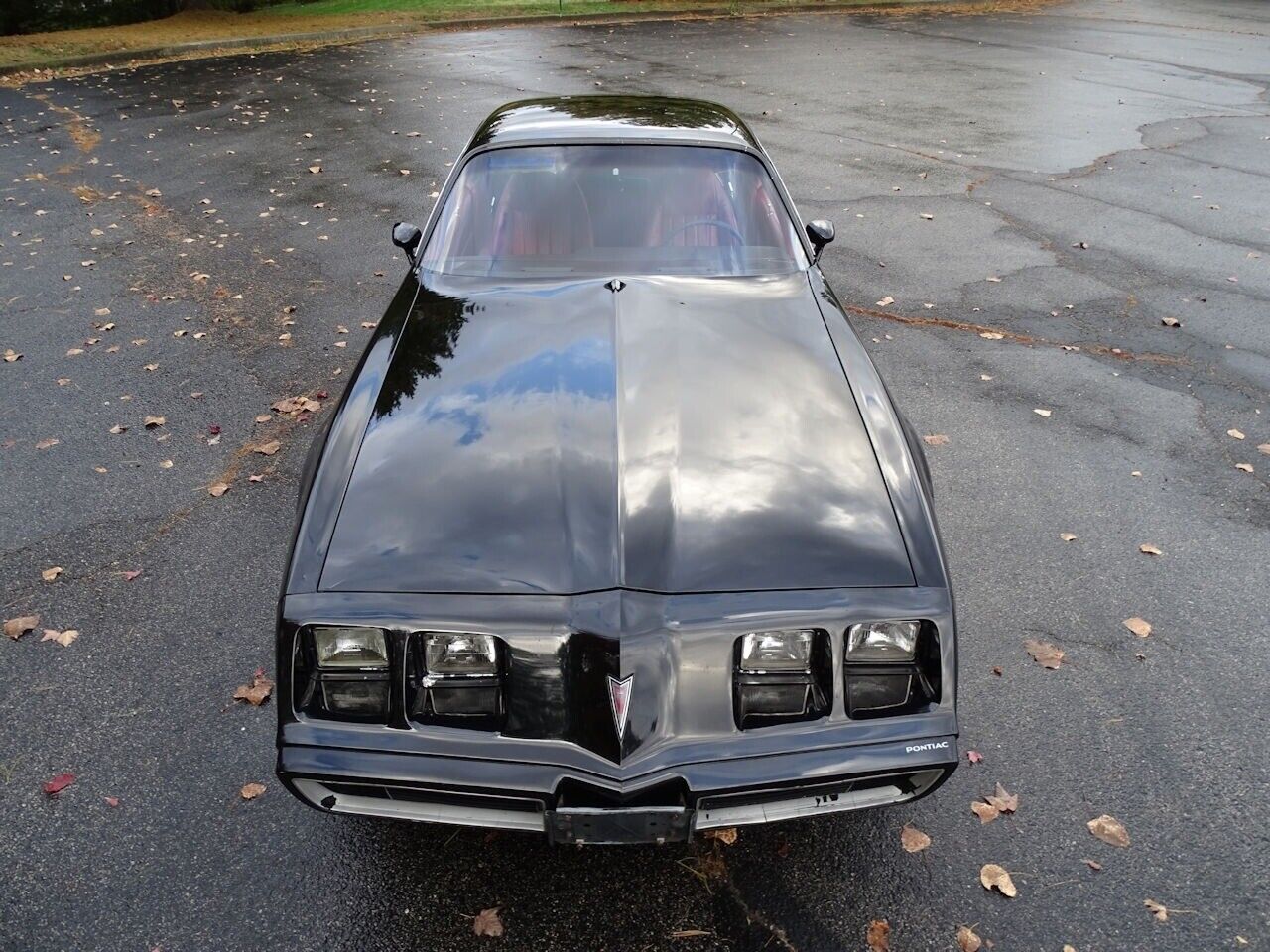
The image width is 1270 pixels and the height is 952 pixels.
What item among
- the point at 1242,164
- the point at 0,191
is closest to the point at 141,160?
the point at 0,191

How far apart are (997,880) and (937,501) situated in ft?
6.49

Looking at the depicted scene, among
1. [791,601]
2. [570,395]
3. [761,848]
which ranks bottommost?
[761,848]

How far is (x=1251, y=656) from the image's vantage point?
330cm

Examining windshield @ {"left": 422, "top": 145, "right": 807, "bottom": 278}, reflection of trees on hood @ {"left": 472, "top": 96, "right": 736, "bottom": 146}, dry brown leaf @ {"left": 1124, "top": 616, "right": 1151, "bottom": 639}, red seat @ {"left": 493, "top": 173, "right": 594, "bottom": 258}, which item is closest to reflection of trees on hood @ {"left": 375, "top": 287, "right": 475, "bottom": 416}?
windshield @ {"left": 422, "top": 145, "right": 807, "bottom": 278}

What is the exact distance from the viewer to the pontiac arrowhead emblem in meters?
2.08

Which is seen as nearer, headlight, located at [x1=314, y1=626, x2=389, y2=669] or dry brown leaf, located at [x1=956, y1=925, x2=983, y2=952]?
headlight, located at [x1=314, y1=626, x2=389, y2=669]

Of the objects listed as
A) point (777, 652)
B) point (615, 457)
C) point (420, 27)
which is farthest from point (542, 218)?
point (420, 27)

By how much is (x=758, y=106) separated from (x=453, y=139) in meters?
4.16

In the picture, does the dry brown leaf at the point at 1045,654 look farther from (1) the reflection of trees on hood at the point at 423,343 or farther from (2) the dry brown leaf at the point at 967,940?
(1) the reflection of trees on hood at the point at 423,343

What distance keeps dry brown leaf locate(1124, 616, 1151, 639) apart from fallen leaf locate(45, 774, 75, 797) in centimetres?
375

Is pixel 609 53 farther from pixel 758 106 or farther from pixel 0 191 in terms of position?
pixel 0 191

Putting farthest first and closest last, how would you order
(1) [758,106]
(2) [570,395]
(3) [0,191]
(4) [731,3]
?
(4) [731,3], (1) [758,106], (3) [0,191], (2) [570,395]

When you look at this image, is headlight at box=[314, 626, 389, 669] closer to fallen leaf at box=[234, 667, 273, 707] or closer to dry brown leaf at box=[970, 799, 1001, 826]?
fallen leaf at box=[234, 667, 273, 707]

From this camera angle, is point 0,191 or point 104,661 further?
point 0,191
